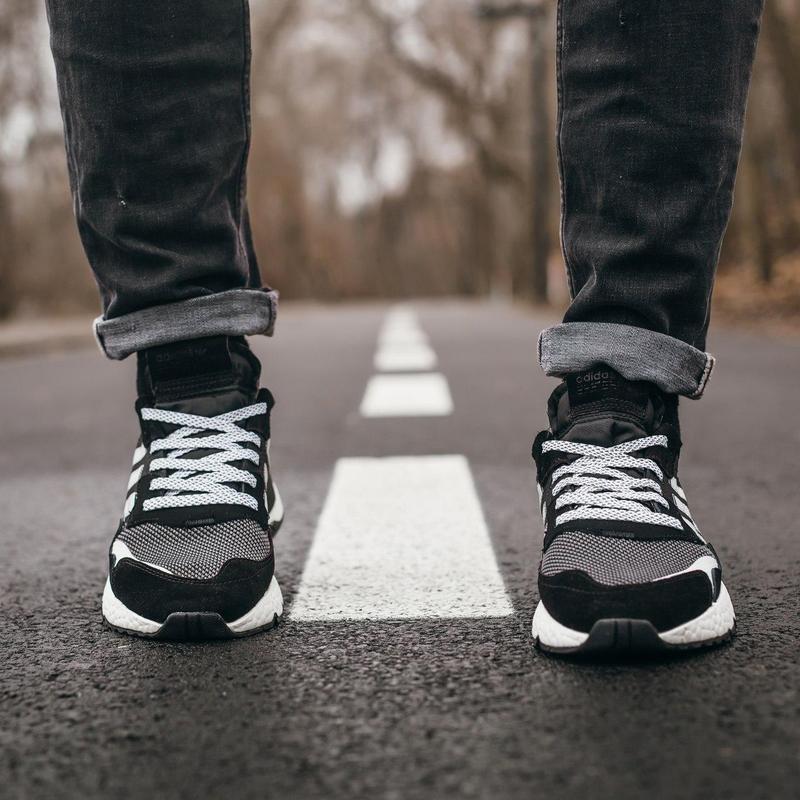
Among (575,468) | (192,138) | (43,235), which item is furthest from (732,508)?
(43,235)

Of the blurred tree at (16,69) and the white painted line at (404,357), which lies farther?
the blurred tree at (16,69)

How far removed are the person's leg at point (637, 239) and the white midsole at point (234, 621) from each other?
321mm

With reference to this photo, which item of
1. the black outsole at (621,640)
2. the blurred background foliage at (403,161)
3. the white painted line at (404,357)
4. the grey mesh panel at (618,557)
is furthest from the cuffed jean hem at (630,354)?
the blurred background foliage at (403,161)

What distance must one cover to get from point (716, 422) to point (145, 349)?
2.13 meters

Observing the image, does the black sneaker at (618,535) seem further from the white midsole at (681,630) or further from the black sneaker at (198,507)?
the black sneaker at (198,507)

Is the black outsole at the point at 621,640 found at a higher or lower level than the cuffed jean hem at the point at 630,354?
lower

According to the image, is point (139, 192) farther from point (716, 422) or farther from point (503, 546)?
point (716, 422)

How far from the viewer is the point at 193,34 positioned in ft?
4.84

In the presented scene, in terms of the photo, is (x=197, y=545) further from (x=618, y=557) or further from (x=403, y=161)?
(x=403, y=161)

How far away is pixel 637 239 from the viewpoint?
Result: 142 centimetres

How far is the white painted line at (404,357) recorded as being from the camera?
529 centimetres

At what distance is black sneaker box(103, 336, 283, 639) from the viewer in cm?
129

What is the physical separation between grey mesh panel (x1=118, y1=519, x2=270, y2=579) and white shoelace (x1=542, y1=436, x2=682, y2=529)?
37 cm

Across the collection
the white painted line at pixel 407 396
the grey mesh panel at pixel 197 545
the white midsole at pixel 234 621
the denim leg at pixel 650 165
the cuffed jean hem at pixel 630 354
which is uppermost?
the denim leg at pixel 650 165
